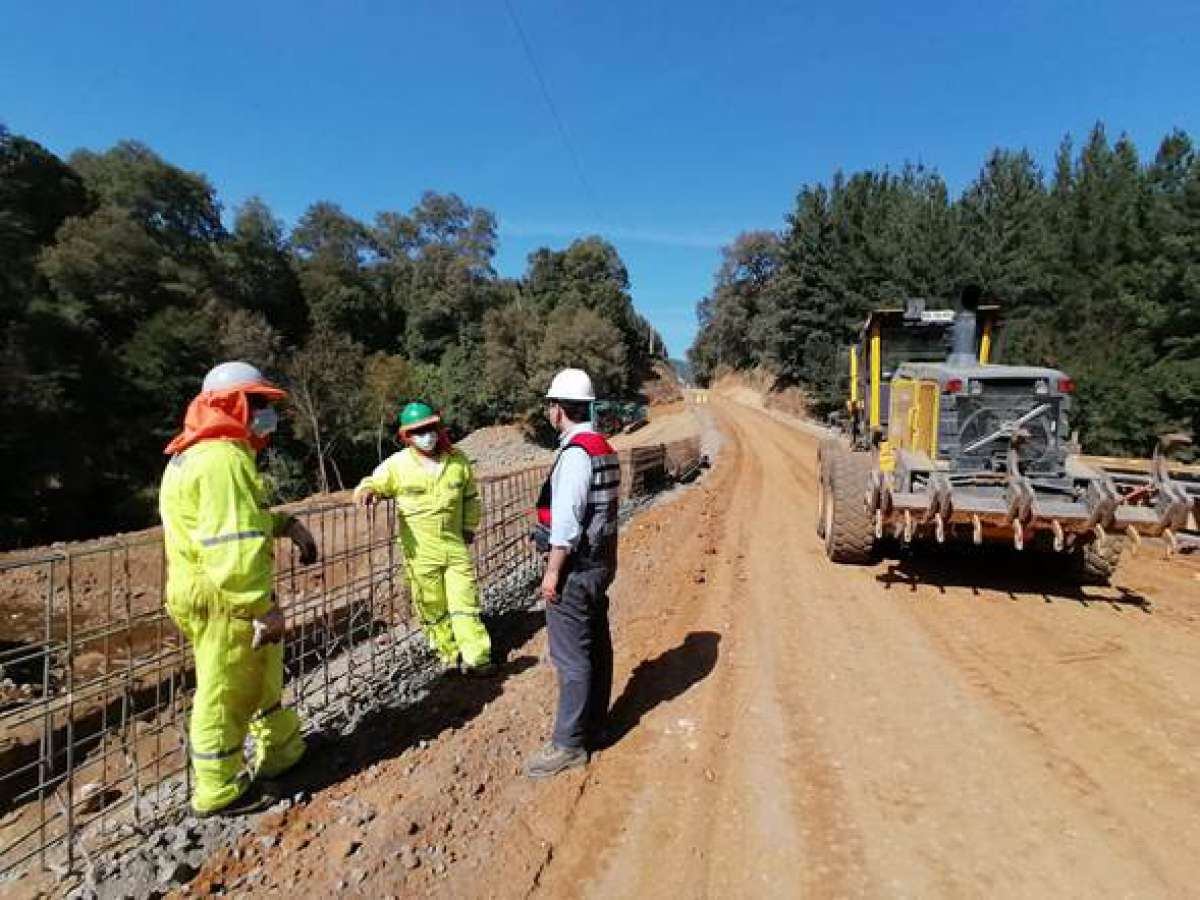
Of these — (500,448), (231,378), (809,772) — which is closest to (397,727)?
(231,378)

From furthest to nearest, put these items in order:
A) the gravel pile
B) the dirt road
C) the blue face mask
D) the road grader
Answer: the gravel pile, the road grader, the blue face mask, the dirt road

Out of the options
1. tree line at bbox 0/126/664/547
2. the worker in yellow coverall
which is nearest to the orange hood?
the worker in yellow coverall

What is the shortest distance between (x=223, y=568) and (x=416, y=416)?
190cm

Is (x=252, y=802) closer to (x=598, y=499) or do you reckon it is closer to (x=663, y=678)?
(x=598, y=499)

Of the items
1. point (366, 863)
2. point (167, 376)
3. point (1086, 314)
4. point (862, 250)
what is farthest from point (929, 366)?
point (167, 376)

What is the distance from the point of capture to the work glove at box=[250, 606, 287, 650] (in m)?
2.74

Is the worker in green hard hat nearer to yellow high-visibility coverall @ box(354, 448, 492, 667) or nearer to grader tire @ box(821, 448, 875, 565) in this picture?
yellow high-visibility coverall @ box(354, 448, 492, 667)

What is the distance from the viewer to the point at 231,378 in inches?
114

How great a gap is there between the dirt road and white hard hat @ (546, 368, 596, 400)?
183 centimetres

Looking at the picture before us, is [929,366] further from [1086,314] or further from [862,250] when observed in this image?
[862,250]

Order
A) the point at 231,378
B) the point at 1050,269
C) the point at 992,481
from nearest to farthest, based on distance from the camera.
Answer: the point at 231,378
the point at 992,481
the point at 1050,269

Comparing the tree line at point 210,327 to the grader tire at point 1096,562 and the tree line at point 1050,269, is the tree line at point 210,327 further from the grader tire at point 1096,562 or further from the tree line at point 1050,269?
the grader tire at point 1096,562

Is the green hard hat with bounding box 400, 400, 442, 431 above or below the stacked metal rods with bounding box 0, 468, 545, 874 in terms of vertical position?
above

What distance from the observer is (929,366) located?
23.2ft
